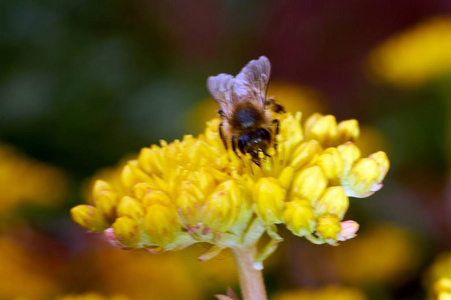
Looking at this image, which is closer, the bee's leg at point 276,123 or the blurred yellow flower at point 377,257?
the bee's leg at point 276,123

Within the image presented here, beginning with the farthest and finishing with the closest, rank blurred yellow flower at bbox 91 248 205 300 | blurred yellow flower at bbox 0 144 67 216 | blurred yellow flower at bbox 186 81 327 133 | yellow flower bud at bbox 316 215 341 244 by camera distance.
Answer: blurred yellow flower at bbox 186 81 327 133 < blurred yellow flower at bbox 0 144 67 216 < blurred yellow flower at bbox 91 248 205 300 < yellow flower bud at bbox 316 215 341 244

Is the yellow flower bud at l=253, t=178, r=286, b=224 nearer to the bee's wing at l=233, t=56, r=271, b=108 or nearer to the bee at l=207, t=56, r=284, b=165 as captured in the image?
the bee at l=207, t=56, r=284, b=165

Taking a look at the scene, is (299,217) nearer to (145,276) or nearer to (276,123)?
(276,123)

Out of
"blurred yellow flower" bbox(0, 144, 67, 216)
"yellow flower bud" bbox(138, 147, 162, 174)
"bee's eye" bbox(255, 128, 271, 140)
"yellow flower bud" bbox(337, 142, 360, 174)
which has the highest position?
"blurred yellow flower" bbox(0, 144, 67, 216)

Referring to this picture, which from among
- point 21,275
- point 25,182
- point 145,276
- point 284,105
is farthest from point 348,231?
point 284,105

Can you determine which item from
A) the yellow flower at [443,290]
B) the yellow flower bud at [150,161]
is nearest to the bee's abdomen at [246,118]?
the yellow flower bud at [150,161]

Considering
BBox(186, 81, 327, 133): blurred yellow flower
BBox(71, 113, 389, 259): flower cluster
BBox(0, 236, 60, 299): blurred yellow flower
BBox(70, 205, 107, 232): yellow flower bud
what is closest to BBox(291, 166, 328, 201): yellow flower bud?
BBox(71, 113, 389, 259): flower cluster

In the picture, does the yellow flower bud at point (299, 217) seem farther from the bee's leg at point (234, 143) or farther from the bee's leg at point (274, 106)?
the bee's leg at point (274, 106)
